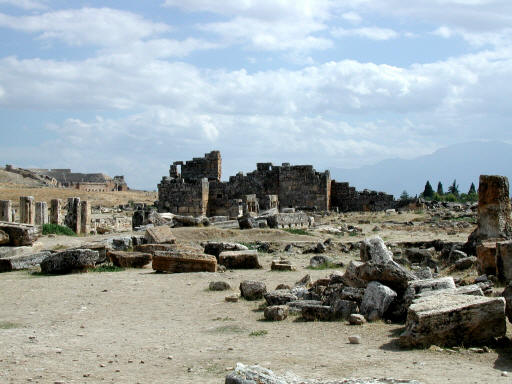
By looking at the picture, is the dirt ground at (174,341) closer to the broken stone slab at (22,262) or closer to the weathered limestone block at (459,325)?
the weathered limestone block at (459,325)

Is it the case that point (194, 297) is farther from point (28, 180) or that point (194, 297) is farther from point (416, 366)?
point (28, 180)

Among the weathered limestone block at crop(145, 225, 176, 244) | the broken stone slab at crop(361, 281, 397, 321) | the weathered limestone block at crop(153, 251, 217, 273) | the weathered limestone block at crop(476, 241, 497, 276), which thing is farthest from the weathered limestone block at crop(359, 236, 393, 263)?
the weathered limestone block at crop(145, 225, 176, 244)

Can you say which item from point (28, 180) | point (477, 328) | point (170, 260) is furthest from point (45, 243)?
point (28, 180)

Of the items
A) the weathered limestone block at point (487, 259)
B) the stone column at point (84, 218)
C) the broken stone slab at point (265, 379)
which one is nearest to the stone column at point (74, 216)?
the stone column at point (84, 218)

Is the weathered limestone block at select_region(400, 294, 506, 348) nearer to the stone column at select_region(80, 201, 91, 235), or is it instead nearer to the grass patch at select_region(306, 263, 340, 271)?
the grass patch at select_region(306, 263, 340, 271)

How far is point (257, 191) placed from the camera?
34.5m

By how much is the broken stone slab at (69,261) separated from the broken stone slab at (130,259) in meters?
0.92

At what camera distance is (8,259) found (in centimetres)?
1488

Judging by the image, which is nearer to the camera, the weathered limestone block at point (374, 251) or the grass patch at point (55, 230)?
the weathered limestone block at point (374, 251)

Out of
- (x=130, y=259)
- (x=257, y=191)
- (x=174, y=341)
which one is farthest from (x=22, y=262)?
(x=257, y=191)

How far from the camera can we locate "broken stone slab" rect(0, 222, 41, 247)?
16.2 metres

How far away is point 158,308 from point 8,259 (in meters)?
6.29

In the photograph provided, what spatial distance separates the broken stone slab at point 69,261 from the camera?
46.2ft

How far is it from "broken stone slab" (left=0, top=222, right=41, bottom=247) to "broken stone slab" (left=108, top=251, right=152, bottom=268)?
264cm
